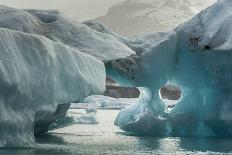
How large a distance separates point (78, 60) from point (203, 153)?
3794 millimetres

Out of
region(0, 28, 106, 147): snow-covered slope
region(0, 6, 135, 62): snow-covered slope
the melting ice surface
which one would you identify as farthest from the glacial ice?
region(0, 28, 106, 147): snow-covered slope

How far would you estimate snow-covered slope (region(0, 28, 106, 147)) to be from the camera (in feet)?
31.7

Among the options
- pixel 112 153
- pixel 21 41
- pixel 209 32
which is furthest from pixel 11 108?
pixel 209 32

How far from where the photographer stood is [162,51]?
17.3 meters

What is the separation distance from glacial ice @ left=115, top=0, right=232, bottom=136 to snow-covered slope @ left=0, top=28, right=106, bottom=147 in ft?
17.6

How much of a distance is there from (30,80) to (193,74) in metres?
8.83

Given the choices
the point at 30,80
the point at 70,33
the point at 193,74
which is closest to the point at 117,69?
the point at 193,74

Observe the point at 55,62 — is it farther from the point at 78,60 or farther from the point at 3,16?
the point at 3,16

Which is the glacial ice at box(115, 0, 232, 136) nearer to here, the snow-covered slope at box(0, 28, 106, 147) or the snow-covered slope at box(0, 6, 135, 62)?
the snow-covered slope at box(0, 6, 135, 62)

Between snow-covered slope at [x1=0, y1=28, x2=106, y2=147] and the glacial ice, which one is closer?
snow-covered slope at [x1=0, y1=28, x2=106, y2=147]

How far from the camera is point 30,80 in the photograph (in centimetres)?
1016

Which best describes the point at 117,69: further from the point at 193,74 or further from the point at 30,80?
the point at 30,80

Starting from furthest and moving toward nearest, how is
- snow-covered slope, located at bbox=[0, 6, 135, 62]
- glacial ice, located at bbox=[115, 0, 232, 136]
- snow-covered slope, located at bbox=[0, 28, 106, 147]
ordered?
glacial ice, located at bbox=[115, 0, 232, 136] < snow-covered slope, located at bbox=[0, 6, 135, 62] < snow-covered slope, located at bbox=[0, 28, 106, 147]

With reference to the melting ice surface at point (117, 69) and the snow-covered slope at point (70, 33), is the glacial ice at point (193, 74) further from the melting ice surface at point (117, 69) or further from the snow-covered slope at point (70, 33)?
the snow-covered slope at point (70, 33)
